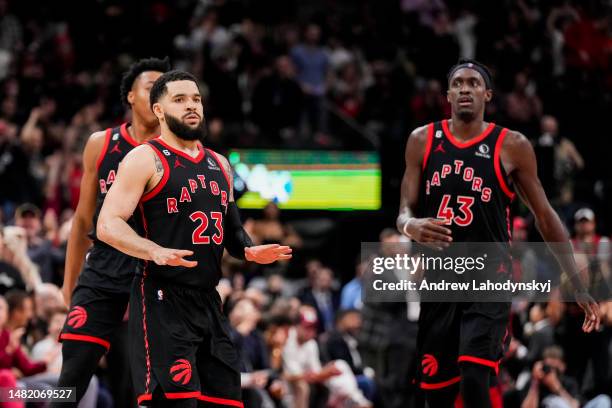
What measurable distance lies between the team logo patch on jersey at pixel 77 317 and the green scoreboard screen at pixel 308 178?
8652 mm

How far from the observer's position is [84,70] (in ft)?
56.9

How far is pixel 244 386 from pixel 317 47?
8.05 m

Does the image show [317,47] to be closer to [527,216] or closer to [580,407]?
[527,216]

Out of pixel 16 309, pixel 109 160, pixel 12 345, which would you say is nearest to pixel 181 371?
pixel 109 160

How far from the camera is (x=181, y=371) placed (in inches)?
249

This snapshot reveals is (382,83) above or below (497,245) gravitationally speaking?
above

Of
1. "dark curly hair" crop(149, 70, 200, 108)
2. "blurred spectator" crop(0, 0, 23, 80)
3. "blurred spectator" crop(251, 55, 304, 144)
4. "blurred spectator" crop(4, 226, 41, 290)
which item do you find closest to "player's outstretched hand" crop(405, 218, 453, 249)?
"dark curly hair" crop(149, 70, 200, 108)

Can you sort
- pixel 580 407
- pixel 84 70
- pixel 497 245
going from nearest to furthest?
pixel 497 245 < pixel 580 407 < pixel 84 70

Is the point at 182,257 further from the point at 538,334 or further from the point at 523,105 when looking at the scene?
the point at 523,105

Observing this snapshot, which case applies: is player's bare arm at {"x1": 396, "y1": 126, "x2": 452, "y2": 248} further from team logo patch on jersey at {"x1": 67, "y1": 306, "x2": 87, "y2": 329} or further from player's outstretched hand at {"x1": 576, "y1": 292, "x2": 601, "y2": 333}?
team logo patch on jersey at {"x1": 67, "y1": 306, "x2": 87, "y2": 329}

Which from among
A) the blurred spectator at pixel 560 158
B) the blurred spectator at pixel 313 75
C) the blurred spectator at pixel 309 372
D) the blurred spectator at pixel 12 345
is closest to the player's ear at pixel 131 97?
the blurred spectator at pixel 12 345

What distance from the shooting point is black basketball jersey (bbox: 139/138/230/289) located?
6.48 metres

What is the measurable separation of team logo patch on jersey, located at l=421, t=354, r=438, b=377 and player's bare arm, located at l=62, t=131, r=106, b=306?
231 cm

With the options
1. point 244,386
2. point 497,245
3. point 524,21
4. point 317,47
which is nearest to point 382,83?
point 317,47
